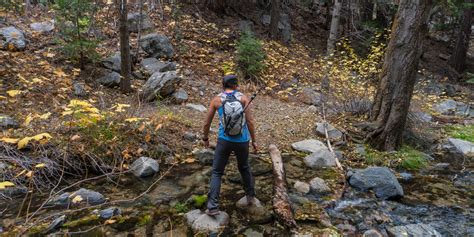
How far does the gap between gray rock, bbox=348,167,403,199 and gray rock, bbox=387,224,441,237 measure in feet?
3.12

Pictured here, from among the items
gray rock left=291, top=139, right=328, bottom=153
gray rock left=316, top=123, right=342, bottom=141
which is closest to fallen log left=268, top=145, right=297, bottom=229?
gray rock left=291, top=139, right=328, bottom=153

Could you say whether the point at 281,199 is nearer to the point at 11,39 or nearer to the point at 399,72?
the point at 399,72

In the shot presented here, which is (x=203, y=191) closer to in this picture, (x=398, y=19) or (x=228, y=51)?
(x=398, y=19)

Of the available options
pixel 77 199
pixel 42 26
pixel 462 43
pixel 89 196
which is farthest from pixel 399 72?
pixel 462 43

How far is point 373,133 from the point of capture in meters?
8.02

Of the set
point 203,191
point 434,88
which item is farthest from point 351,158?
point 434,88

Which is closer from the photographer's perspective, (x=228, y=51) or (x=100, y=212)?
(x=100, y=212)

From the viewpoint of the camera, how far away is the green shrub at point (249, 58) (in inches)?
460

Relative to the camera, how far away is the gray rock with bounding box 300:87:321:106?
11.5 meters

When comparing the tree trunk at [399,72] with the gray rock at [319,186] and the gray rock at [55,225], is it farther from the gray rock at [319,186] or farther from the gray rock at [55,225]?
the gray rock at [55,225]

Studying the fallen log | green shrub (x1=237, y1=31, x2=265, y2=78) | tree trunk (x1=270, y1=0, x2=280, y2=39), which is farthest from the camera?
tree trunk (x1=270, y1=0, x2=280, y2=39)

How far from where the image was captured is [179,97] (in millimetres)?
9484

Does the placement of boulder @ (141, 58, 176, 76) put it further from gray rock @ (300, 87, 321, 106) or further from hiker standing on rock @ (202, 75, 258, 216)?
hiker standing on rock @ (202, 75, 258, 216)

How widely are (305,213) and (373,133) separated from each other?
3.65 m
